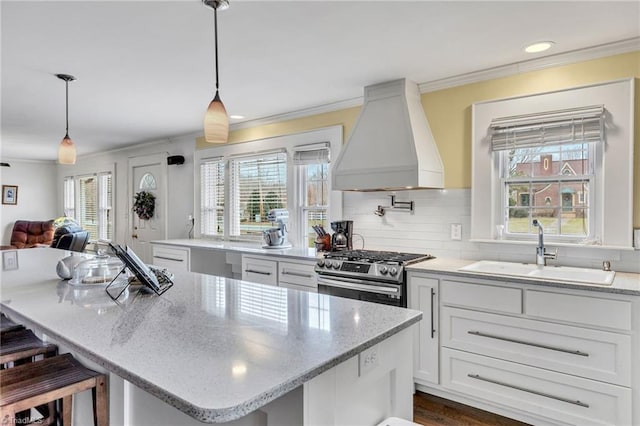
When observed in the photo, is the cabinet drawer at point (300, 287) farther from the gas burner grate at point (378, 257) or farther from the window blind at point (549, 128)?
the window blind at point (549, 128)

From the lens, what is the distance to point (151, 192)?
20.5ft

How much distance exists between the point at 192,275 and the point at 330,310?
117 centimetres

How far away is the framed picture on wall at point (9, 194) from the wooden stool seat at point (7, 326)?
747cm

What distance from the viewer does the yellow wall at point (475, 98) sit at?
254cm

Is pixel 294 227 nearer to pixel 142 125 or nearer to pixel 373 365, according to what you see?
pixel 142 125

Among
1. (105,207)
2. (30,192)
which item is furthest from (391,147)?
(30,192)

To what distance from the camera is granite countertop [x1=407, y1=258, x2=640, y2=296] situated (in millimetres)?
2096

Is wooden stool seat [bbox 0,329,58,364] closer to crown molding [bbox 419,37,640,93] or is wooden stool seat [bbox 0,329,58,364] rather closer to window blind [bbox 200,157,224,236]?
crown molding [bbox 419,37,640,93]

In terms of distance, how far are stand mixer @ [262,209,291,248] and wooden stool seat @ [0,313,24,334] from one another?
87.6 inches

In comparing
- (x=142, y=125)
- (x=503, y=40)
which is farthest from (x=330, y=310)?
(x=142, y=125)

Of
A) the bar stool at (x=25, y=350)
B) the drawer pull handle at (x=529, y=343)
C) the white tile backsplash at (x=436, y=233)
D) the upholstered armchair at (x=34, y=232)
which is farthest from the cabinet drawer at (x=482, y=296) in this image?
the upholstered armchair at (x=34, y=232)

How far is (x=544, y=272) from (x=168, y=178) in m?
5.07

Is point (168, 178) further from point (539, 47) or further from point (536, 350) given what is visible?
point (536, 350)

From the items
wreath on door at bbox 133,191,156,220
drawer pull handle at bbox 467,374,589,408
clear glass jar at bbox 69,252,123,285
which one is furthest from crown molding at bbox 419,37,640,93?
wreath on door at bbox 133,191,156,220
